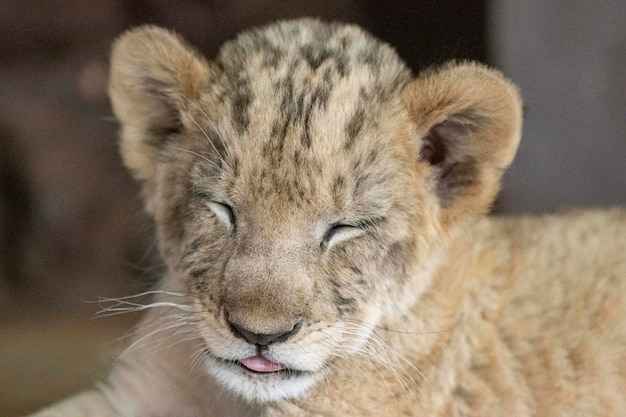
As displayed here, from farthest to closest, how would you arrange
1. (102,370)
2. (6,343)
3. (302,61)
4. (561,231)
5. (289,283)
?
(6,343), (102,370), (561,231), (302,61), (289,283)

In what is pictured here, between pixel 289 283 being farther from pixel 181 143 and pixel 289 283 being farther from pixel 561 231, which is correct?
pixel 561 231

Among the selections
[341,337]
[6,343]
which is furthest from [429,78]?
[6,343]

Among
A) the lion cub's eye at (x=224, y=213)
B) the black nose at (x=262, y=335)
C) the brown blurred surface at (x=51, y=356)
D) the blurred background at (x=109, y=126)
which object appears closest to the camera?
the black nose at (x=262, y=335)

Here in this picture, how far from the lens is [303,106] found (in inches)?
45.4

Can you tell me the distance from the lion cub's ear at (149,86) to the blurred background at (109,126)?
645 millimetres

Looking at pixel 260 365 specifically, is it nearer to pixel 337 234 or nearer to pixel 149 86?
pixel 337 234

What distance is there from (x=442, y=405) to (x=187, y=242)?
487 mm

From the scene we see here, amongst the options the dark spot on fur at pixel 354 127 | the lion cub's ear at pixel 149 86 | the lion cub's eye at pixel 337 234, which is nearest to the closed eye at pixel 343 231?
the lion cub's eye at pixel 337 234

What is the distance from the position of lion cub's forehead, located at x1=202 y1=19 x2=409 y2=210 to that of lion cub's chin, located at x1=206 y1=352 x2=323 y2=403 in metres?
0.26

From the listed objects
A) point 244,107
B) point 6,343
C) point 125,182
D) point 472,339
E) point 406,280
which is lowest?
point 6,343

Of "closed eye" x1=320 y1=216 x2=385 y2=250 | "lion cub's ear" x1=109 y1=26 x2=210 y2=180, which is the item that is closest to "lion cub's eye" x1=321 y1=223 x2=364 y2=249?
"closed eye" x1=320 y1=216 x2=385 y2=250

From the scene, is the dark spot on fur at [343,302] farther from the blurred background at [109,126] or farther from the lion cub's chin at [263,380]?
the blurred background at [109,126]

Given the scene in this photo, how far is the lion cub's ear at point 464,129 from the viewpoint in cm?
115

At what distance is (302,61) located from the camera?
122 centimetres
